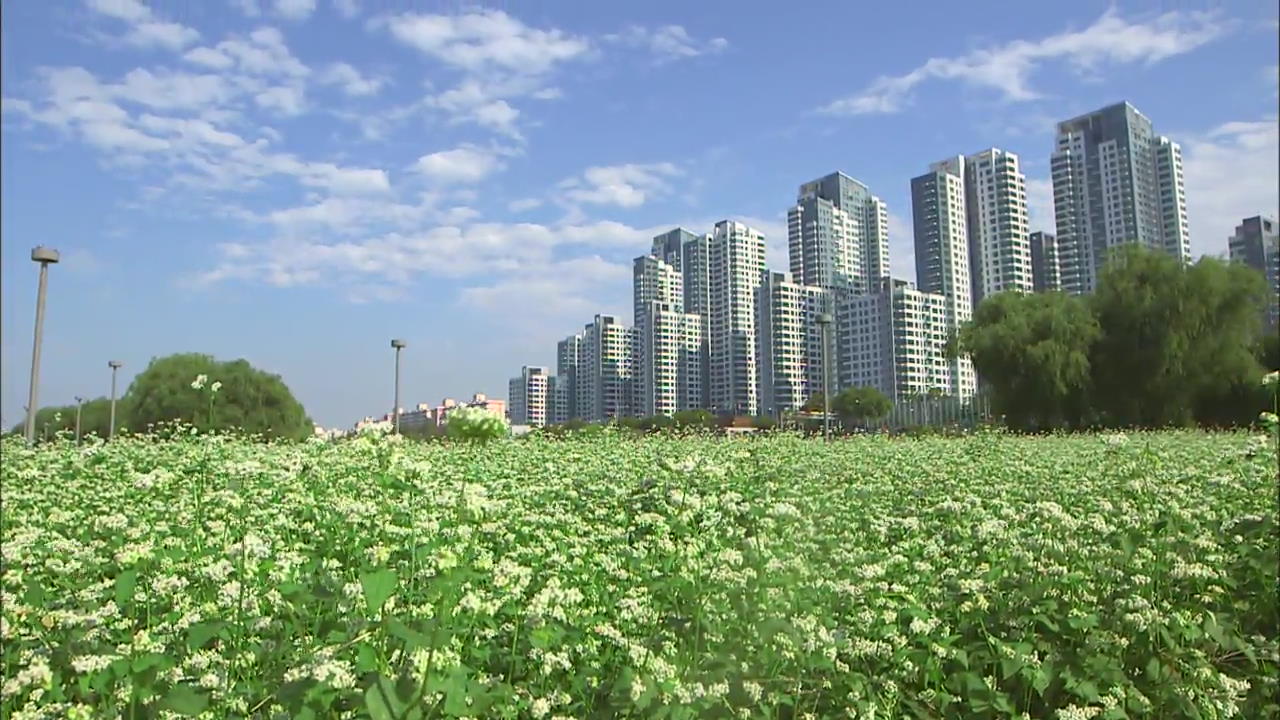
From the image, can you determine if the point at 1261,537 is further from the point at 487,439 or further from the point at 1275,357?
the point at 1275,357

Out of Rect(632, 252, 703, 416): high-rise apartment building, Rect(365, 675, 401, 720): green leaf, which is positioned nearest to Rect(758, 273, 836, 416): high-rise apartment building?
Rect(632, 252, 703, 416): high-rise apartment building

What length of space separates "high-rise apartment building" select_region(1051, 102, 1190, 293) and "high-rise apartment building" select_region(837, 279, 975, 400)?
8083mm

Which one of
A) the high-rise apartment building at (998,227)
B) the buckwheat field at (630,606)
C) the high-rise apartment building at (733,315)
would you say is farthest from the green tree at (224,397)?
the high-rise apartment building at (998,227)

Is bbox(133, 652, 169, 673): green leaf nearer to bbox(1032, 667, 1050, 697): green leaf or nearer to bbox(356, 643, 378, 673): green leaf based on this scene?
bbox(356, 643, 378, 673): green leaf

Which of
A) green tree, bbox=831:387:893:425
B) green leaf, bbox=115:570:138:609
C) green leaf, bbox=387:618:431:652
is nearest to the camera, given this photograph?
green leaf, bbox=387:618:431:652

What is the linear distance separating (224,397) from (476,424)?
12.0 meters

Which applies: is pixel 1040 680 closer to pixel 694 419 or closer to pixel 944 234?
pixel 694 419

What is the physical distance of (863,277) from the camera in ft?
136

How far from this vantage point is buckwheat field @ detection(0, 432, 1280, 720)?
213cm

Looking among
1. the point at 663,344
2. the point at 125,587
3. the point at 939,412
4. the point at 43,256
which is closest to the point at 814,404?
the point at 939,412

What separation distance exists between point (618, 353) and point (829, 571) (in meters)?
23.3

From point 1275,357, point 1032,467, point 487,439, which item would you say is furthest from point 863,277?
point 1032,467

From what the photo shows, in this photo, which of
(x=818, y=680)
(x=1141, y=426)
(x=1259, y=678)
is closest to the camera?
(x=818, y=680)

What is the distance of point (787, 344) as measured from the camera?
3000cm
